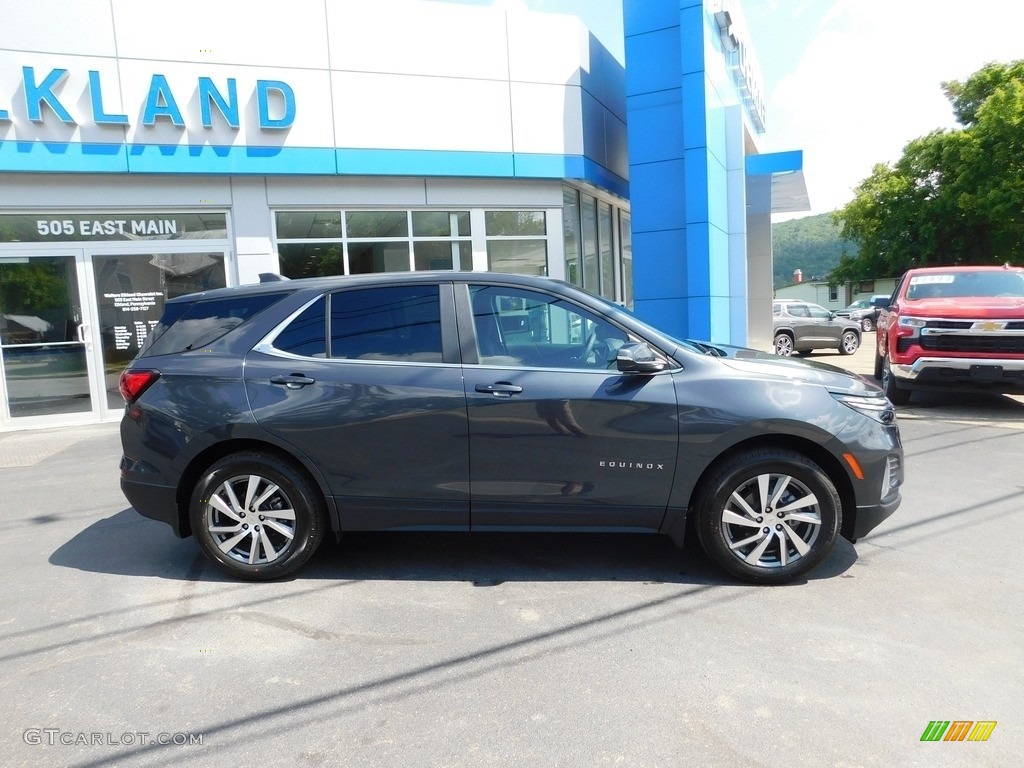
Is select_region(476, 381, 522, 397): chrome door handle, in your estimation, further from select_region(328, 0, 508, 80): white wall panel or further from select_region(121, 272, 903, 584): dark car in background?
select_region(328, 0, 508, 80): white wall panel

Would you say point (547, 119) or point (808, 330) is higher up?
point (547, 119)

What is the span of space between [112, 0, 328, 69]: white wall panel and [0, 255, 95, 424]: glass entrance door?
3.22 metres

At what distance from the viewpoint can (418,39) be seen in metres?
11.1

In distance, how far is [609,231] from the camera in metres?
16.0

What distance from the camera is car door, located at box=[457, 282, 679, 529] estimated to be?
388 cm

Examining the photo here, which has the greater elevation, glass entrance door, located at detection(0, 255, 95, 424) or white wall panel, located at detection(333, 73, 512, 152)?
white wall panel, located at detection(333, 73, 512, 152)

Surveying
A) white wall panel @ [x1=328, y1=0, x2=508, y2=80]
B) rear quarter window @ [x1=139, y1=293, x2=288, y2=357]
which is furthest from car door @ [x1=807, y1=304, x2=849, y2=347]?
rear quarter window @ [x1=139, y1=293, x2=288, y2=357]

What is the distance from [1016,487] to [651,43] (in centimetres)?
922

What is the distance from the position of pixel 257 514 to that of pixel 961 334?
27.3ft

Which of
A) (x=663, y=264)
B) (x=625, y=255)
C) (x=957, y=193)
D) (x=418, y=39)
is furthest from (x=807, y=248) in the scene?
(x=418, y=39)

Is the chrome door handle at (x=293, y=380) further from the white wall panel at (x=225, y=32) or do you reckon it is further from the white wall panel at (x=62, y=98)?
the white wall panel at (x=225, y=32)

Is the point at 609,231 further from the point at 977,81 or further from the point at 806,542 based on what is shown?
the point at 977,81

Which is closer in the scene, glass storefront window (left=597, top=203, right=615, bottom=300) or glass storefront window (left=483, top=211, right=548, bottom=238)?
glass storefront window (left=483, top=211, right=548, bottom=238)

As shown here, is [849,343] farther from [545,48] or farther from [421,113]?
[421,113]
